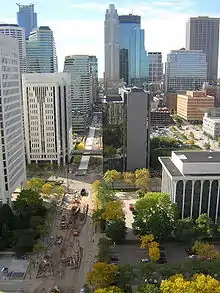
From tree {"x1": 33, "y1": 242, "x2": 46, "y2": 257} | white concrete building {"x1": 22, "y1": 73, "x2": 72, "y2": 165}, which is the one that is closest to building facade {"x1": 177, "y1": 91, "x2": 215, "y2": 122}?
white concrete building {"x1": 22, "y1": 73, "x2": 72, "y2": 165}

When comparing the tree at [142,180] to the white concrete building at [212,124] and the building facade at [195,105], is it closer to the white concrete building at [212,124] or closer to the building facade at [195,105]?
the white concrete building at [212,124]

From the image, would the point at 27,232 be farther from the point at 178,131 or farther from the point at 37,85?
the point at 178,131

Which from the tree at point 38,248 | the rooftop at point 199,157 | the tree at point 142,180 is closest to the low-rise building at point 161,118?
the tree at point 142,180

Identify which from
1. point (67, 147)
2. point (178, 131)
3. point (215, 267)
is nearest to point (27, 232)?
point (215, 267)

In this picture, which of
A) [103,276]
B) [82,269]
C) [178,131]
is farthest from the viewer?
[178,131]

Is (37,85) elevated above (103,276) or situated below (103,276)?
above

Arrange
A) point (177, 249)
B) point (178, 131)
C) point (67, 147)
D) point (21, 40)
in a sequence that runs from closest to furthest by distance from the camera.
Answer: point (177, 249) → point (67, 147) → point (178, 131) → point (21, 40)

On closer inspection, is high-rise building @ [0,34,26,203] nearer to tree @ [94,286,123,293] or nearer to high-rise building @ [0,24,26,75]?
tree @ [94,286,123,293]
